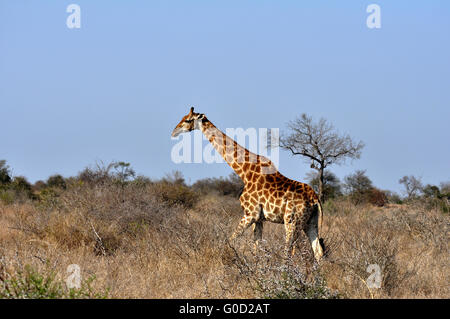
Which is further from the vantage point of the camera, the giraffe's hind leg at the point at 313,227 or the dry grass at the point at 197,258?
the giraffe's hind leg at the point at 313,227

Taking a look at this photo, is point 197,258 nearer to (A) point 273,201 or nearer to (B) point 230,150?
(A) point 273,201

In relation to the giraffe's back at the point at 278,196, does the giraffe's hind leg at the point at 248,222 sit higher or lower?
lower

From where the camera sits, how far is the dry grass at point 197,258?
681 centimetres

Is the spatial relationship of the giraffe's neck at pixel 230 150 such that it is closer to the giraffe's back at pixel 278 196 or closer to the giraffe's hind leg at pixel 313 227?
the giraffe's back at pixel 278 196

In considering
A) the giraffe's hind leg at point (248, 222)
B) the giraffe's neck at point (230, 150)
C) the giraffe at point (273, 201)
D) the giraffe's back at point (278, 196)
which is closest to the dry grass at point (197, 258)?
the giraffe's hind leg at point (248, 222)

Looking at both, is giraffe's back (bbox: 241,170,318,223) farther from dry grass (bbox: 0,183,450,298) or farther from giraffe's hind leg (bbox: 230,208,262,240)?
dry grass (bbox: 0,183,450,298)

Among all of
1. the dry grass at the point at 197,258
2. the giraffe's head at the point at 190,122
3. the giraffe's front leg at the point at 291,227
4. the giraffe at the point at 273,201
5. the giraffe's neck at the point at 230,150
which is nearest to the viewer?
the dry grass at the point at 197,258

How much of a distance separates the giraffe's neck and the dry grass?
936 millimetres

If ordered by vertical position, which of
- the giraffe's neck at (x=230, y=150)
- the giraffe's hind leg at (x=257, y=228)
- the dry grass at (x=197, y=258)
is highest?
the giraffe's neck at (x=230, y=150)

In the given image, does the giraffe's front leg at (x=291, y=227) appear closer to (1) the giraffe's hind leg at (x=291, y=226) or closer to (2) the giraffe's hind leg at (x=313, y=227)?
(1) the giraffe's hind leg at (x=291, y=226)

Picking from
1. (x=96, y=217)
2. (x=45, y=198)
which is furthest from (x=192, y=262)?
(x=45, y=198)

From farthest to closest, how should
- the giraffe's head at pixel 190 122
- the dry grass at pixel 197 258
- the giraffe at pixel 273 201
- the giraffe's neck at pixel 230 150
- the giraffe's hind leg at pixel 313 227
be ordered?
the giraffe's head at pixel 190 122 < the giraffe's neck at pixel 230 150 < the giraffe's hind leg at pixel 313 227 < the giraffe at pixel 273 201 < the dry grass at pixel 197 258

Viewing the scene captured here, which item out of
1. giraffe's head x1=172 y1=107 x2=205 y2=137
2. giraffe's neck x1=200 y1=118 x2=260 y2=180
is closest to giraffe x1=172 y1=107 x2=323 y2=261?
giraffe's neck x1=200 y1=118 x2=260 y2=180
